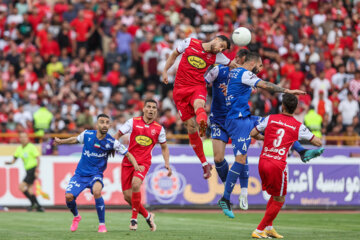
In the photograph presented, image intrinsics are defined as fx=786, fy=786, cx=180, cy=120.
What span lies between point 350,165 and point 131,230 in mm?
9042

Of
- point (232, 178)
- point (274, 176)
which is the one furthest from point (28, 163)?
point (274, 176)

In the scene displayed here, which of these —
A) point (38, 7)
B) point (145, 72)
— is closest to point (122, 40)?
point (145, 72)

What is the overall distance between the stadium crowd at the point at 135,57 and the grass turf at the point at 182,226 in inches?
163

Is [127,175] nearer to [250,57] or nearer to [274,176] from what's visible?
[250,57]

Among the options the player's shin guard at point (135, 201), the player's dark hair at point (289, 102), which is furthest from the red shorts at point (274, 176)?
the player's shin guard at point (135, 201)

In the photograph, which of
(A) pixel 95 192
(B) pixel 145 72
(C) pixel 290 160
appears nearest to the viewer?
(A) pixel 95 192

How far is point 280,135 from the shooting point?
42.7 feet

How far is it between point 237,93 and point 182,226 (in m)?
3.98

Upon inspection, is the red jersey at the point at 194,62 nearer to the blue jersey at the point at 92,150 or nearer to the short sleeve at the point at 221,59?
the short sleeve at the point at 221,59

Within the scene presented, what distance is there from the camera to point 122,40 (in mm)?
26125

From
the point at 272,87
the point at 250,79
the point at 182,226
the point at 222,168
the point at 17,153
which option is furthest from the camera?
the point at 17,153

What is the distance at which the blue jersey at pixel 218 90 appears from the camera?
1446 cm

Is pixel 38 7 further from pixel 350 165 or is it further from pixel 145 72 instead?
pixel 350 165

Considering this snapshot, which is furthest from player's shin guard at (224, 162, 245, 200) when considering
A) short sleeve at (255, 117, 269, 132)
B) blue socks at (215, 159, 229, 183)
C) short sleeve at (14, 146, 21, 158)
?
short sleeve at (14, 146, 21, 158)
